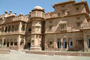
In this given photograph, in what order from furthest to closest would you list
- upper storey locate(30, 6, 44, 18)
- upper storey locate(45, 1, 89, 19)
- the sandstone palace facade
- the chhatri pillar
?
upper storey locate(30, 6, 44, 18), the chhatri pillar, upper storey locate(45, 1, 89, 19), the sandstone palace facade

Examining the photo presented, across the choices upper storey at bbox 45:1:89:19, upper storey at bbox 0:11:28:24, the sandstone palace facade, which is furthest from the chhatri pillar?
upper storey at bbox 0:11:28:24

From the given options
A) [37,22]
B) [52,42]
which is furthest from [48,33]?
[37,22]

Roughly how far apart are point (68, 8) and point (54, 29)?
6224 millimetres

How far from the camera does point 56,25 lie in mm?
27938

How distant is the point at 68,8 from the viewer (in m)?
26.9

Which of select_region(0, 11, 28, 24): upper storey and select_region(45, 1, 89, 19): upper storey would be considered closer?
select_region(45, 1, 89, 19): upper storey

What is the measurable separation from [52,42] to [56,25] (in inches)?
176

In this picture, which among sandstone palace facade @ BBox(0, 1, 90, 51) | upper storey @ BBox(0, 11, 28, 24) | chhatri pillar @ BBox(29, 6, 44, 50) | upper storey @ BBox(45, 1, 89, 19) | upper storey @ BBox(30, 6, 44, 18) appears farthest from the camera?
upper storey @ BBox(0, 11, 28, 24)

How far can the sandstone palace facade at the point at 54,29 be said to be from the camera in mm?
24547

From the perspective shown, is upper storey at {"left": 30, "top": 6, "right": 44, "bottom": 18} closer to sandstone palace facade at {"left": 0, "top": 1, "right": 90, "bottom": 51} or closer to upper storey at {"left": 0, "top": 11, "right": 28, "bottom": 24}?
sandstone palace facade at {"left": 0, "top": 1, "right": 90, "bottom": 51}

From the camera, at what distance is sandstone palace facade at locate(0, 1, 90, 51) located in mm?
24547

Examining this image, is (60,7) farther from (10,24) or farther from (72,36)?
(10,24)

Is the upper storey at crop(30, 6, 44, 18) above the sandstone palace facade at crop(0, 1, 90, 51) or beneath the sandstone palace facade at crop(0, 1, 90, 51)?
above

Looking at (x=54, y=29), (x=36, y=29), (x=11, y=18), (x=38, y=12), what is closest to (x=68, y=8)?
(x=54, y=29)
